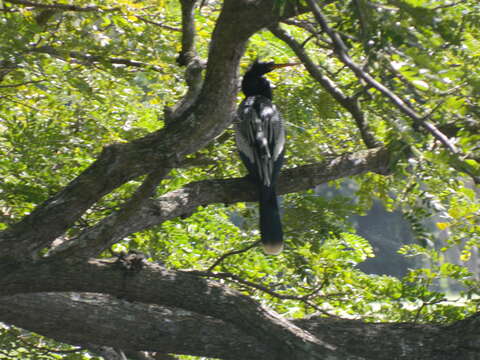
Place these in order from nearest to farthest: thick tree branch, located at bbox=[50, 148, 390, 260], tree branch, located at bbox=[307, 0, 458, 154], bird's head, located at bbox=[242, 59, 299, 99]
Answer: tree branch, located at bbox=[307, 0, 458, 154]
thick tree branch, located at bbox=[50, 148, 390, 260]
bird's head, located at bbox=[242, 59, 299, 99]

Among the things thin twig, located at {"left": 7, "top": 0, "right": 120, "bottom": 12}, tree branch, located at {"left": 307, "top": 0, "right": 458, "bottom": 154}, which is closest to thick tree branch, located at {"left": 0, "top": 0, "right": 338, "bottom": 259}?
tree branch, located at {"left": 307, "top": 0, "right": 458, "bottom": 154}

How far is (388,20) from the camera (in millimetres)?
1886

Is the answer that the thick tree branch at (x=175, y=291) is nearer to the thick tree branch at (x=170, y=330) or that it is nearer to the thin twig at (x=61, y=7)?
the thick tree branch at (x=170, y=330)

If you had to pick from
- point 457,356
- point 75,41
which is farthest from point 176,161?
point 457,356

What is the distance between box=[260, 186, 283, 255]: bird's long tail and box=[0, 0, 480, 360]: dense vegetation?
0.10 metres

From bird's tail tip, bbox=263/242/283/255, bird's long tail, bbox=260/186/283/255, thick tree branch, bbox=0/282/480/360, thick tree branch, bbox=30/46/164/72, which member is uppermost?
thick tree branch, bbox=30/46/164/72

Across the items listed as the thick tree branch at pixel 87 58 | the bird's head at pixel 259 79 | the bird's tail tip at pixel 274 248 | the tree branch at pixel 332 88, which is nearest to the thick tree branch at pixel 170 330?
the bird's tail tip at pixel 274 248

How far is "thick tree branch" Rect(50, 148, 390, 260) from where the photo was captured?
127 inches

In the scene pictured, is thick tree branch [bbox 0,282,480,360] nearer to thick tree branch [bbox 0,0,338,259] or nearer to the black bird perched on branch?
thick tree branch [bbox 0,0,338,259]

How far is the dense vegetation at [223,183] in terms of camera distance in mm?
2354

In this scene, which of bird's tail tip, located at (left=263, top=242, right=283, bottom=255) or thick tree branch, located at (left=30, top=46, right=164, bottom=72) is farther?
thick tree branch, located at (left=30, top=46, right=164, bottom=72)

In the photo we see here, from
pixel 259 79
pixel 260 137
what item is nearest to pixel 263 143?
pixel 260 137

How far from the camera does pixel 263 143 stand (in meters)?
3.86

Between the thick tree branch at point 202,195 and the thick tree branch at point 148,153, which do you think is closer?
the thick tree branch at point 148,153
